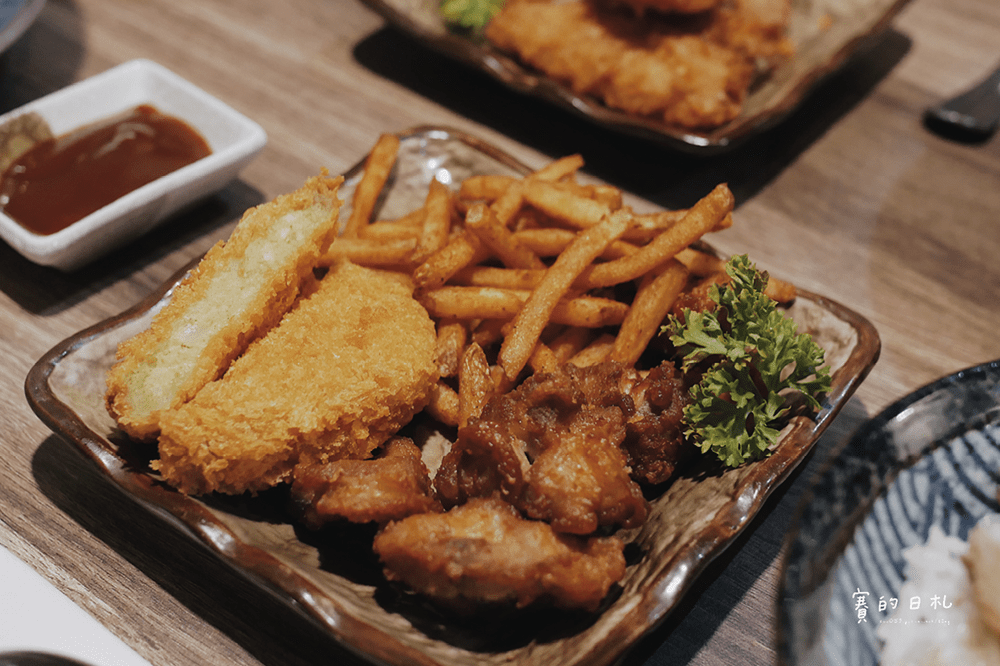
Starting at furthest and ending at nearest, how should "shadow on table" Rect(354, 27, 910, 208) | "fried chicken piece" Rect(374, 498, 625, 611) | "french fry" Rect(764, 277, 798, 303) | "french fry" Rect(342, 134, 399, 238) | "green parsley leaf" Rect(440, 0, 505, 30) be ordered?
1. "green parsley leaf" Rect(440, 0, 505, 30)
2. "shadow on table" Rect(354, 27, 910, 208)
3. "french fry" Rect(342, 134, 399, 238)
4. "french fry" Rect(764, 277, 798, 303)
5. "fried chicken piece" Rect(374, 498, 625, 611)

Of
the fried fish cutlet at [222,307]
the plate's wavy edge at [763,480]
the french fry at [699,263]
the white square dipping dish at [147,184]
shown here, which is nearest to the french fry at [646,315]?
the french fry at [699,263]

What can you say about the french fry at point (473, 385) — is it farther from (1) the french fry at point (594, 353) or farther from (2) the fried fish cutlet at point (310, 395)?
(1) the french fry at point (594, 353)

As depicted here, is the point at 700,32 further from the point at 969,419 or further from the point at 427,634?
the point at 427,634

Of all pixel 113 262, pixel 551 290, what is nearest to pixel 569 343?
pixel 551 290

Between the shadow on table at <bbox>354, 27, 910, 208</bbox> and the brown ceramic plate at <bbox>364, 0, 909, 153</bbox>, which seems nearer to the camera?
the brown ceramic plate at <bbox>364, 0, 909, 153</bbox>

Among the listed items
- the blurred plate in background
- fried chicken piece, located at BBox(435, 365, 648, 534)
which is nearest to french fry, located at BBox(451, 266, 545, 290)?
fried chicken piece, located at BBox(435, 365, 648, 534)

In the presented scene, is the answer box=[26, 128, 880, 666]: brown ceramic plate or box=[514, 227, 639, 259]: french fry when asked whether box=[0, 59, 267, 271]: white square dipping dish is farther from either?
box=[514, 227, 639, 259]: french fry

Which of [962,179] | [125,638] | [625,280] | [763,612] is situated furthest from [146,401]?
[962,179]

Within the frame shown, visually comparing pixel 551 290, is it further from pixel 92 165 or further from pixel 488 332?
pixel 92 165
